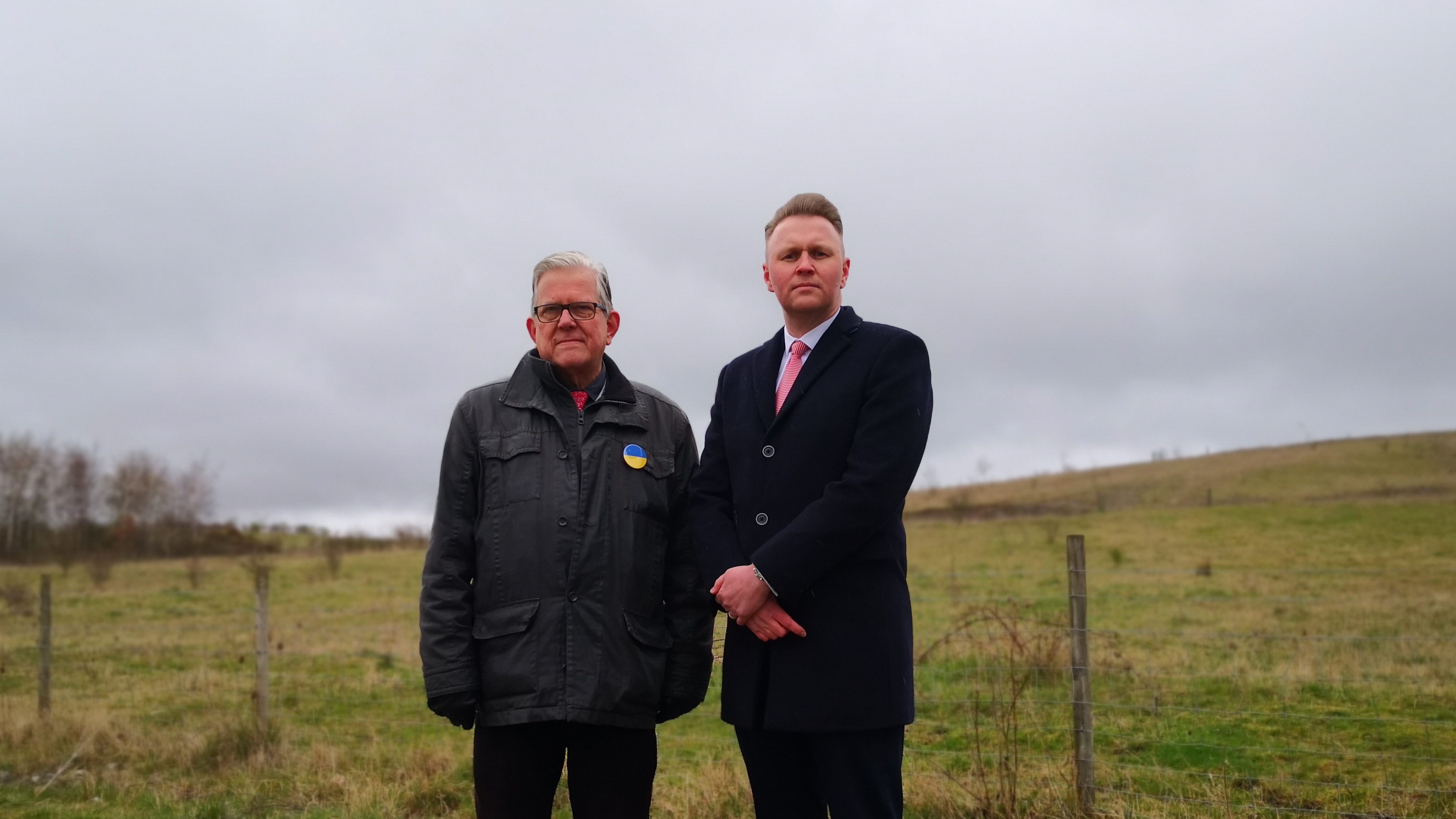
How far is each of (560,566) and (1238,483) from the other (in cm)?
5025

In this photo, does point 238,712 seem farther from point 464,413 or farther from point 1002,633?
point 1002,633

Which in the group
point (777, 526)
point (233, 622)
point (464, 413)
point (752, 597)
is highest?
point (464, 413)

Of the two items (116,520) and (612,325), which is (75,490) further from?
(612,325)

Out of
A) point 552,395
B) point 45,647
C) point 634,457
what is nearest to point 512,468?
point 552,395

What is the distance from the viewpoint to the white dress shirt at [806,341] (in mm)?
2941

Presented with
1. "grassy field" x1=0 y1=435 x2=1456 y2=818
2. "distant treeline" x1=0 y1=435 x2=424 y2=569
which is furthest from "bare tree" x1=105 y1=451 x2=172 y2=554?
"grassy field" x1=0 y1=435 x2=1456 y2=818

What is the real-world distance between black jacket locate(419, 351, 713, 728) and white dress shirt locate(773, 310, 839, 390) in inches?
16.7

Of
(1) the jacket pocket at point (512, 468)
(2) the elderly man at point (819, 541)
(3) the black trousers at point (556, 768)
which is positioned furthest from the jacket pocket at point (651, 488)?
(3) the black trousers at point (556, 768)

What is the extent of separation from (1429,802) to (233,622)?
50.7ft

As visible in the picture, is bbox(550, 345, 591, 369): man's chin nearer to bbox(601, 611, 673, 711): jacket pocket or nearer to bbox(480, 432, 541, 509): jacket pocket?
bbox(480, 432, 541, 509): jacket pocket

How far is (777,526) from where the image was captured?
110 inches

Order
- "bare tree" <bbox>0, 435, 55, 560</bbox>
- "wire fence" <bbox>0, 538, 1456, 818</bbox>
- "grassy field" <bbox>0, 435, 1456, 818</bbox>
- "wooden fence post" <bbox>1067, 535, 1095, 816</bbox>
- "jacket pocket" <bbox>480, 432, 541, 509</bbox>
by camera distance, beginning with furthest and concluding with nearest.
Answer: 1. "bare tree" <bbox>0, 435, 55, 560</bbox>
2. "grassy field" <bbox>0, 435, 1456, 818</bbox>
3. "wire fence" <bbox>0, 538, 1456, 818</bbox>
4. "wooden fence post" <bbox>1067, 535, 1095, 816</bbox>
5. "jacket pocket" <bbox>480, 432, 541, 509</bbox>

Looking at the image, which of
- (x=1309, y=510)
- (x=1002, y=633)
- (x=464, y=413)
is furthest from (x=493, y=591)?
(x=1309, y=510)

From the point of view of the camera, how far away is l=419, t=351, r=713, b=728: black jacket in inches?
110
